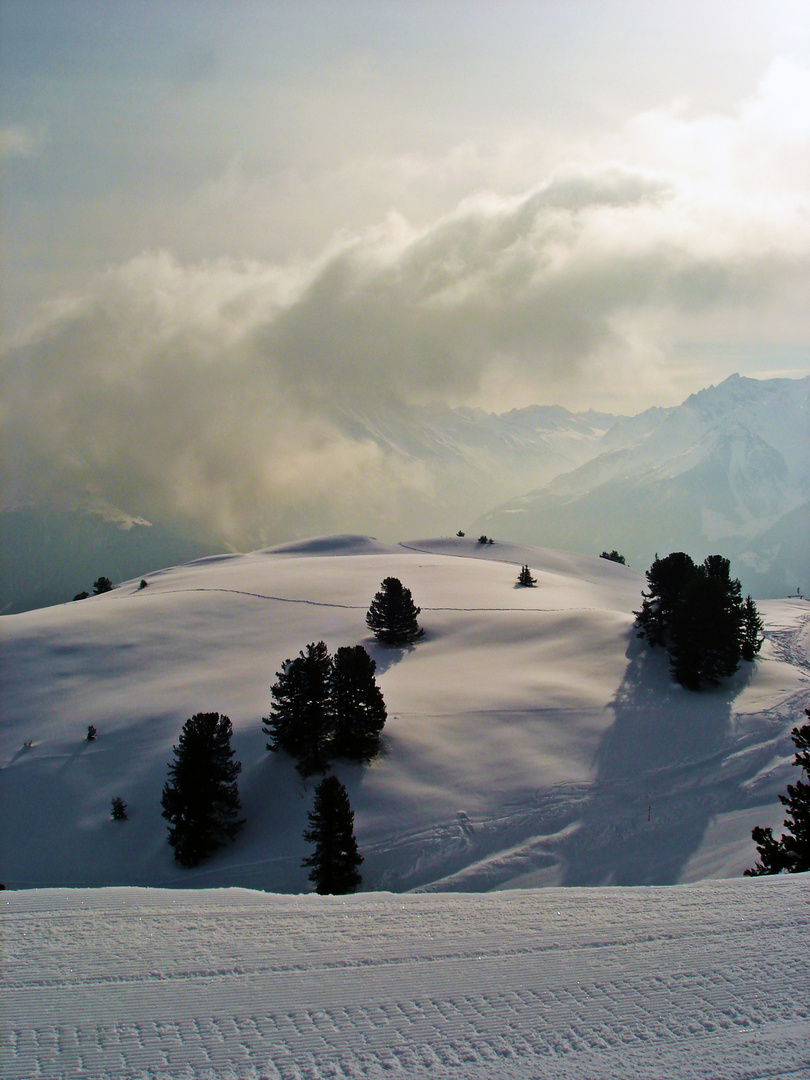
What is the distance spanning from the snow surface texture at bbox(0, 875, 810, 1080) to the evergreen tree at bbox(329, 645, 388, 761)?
1466cm

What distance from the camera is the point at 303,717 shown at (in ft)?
→ 87.2

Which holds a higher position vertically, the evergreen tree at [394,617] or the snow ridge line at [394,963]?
the evergreen tree at [394,617]

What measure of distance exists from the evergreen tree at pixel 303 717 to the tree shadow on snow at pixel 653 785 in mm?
10941

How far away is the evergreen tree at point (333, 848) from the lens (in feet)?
64.4

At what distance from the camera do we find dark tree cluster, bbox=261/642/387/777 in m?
26.5

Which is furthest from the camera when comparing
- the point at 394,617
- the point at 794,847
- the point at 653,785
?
the point at 394,617

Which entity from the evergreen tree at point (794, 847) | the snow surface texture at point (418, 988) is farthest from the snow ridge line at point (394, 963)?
the evergreen tree at point (794, 847)

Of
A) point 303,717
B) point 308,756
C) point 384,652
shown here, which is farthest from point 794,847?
point 384,652

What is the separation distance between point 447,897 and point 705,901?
4891mm

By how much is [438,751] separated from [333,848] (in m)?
8.16

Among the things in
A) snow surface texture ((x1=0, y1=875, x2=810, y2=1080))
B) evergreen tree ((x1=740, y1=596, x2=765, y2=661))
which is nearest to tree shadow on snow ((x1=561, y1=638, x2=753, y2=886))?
evergreen tree ((x1=740, y1=596, x2=765, y2=661))

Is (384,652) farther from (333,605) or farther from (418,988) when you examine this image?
(418,988)

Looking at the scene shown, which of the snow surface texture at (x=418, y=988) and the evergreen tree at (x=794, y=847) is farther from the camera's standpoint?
the evergreen tree at (x=794, y=847)

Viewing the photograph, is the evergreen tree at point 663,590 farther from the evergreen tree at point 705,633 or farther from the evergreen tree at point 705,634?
the evergreen tree at point 705,634
